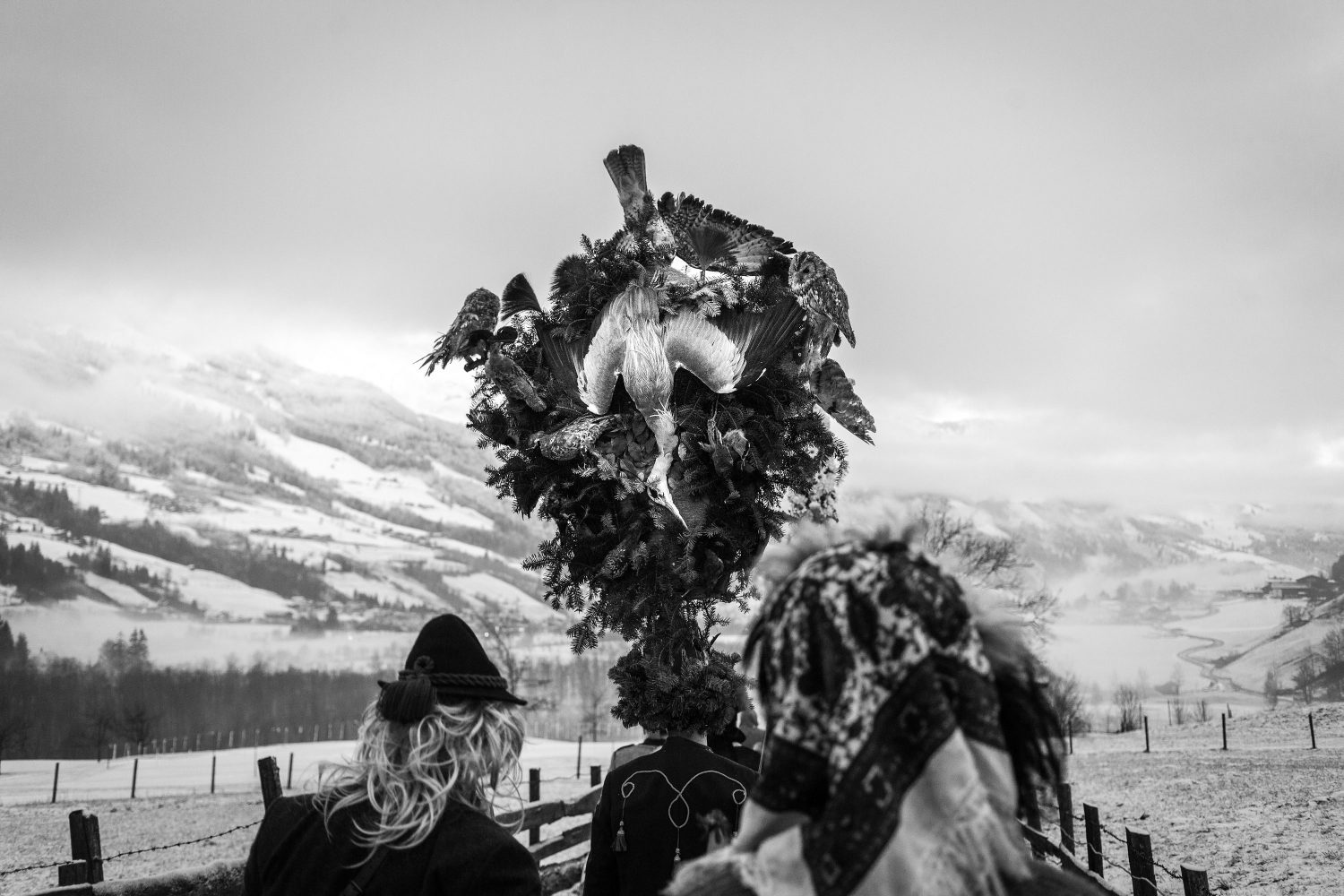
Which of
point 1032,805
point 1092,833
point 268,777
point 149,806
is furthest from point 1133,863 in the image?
point 149,806

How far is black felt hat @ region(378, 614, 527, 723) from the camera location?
207 centimetres

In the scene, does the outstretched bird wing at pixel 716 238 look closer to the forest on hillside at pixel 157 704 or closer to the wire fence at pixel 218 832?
the wire fence at pixel 218 832

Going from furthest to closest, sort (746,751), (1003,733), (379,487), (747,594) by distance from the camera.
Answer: (379,487) < (746,751) < (747,594) < (1003,733)

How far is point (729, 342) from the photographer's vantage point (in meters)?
4.30

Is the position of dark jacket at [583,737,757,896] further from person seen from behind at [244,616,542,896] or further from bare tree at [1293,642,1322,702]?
bare tree at [1293,642,1322,702]

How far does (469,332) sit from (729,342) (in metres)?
1.31

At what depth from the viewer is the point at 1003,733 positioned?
1340 mm

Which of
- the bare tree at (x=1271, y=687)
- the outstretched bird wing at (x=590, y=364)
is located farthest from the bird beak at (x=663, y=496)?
the bare tree at (x=1271, y=687)

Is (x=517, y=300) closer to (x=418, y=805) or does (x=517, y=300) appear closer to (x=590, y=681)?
(x=418, y=805)

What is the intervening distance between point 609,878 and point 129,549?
75.4 meters

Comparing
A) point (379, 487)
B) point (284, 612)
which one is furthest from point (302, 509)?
point (284, 612)

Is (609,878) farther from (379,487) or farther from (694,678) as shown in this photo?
(379,487)

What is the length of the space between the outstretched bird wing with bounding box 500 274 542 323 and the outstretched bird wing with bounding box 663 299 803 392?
92 cm

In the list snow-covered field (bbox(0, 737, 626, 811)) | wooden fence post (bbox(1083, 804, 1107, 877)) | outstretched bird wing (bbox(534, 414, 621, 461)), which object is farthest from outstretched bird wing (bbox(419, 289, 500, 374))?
snow-covered field (bbox(0, 737, 626, 811))
